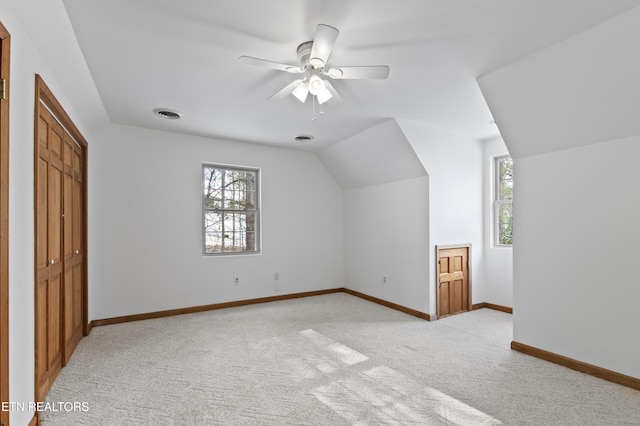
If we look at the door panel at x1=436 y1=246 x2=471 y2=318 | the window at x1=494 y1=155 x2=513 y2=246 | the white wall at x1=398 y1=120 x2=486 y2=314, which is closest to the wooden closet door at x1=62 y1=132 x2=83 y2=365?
the white wall at x1=398 y1=120 x2=486 y2=314

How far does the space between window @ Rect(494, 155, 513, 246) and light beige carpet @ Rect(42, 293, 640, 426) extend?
1.37m

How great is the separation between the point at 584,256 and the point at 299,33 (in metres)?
2.90

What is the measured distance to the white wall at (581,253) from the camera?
8.05 feet

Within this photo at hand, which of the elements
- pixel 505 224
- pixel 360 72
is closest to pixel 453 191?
pixel 505 224

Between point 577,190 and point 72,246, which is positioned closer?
point 577,190

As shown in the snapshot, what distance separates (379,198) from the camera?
5.04m

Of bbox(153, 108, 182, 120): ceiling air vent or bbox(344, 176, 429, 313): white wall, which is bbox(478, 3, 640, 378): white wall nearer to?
bbox(344, 176, 429, 313): white wall

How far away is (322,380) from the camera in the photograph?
2561 mm

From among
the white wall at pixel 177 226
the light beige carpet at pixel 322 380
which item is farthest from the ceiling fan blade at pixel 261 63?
the white wall at pixel 177 226

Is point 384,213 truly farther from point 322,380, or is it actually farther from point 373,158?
point 322,380

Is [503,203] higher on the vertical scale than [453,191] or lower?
lower

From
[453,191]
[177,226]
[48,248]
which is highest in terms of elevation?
[453,191]

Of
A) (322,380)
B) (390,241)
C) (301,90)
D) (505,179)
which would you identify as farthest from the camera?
(390,241)

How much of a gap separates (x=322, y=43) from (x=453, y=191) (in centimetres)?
323
